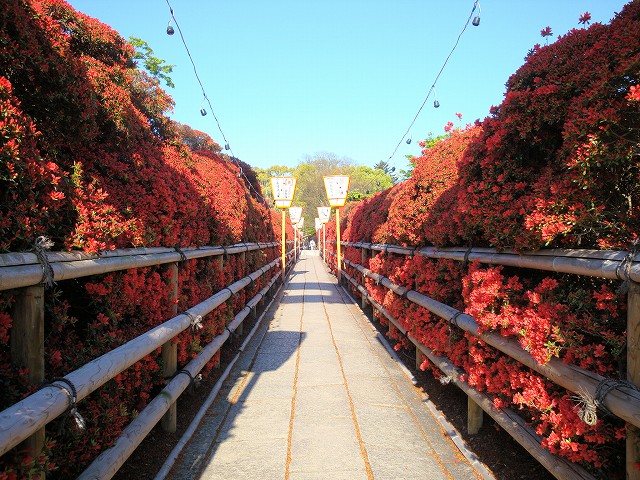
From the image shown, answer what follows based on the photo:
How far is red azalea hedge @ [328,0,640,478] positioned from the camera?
6.10 ft

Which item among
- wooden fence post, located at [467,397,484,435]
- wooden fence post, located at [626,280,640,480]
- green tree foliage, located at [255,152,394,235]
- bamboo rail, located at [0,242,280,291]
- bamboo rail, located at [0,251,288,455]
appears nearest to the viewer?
bamboo rail, located at [0,251,288,455]

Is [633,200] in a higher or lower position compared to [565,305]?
higher

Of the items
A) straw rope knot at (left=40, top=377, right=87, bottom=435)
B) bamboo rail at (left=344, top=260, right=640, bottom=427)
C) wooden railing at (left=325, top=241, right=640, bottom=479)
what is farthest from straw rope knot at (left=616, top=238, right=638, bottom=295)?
straw rope knot at (left=40, top=377, right=87, bottom=435)

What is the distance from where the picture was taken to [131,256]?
2541 mm

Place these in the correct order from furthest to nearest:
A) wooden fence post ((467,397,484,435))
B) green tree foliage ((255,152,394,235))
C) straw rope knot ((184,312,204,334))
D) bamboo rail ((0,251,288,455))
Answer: green tree foliage ((255,152,394,235))
straw rope knot ((184,312,204,334))
wooden fence post ((467,397,484,435))
bamboo rail ((0,251,288,455))

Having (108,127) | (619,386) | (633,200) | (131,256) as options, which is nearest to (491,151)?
(633,200)

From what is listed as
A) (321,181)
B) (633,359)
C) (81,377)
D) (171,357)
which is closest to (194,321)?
(171,357)

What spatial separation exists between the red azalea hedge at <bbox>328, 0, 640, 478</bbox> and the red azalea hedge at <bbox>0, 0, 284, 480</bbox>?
2003mm

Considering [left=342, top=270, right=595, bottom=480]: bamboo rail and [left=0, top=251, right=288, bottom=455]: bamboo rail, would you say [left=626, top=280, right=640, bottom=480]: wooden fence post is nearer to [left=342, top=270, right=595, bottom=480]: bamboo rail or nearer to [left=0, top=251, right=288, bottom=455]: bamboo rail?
[left=342, top=270, right=595, bottom=480]: bamboo rail

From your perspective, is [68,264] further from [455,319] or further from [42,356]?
[455,319]

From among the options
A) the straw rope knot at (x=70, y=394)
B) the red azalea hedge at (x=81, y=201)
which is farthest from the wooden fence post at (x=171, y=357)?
the straw rope knot at (x=70, y=394)

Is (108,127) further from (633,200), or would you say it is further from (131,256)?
(633,200)

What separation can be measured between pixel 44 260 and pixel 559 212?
2138mm

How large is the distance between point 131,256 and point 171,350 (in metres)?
1.10
